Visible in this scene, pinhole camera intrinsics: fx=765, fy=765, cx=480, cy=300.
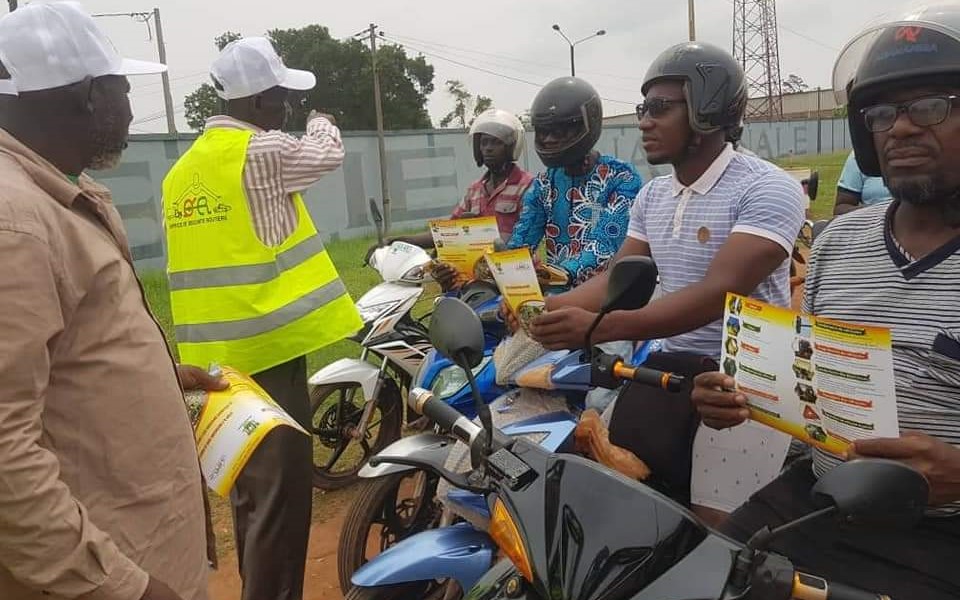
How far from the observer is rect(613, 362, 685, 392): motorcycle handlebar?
69.7 inches

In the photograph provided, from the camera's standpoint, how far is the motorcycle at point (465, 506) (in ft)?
5.74

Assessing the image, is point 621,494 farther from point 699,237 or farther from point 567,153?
point 567,153

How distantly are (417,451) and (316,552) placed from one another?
5.59 ft

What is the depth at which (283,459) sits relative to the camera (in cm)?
280

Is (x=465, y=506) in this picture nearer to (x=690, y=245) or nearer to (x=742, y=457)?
(x=742, y=457)

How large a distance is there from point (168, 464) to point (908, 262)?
1603mm

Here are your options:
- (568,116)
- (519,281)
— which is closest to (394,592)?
(519,281)

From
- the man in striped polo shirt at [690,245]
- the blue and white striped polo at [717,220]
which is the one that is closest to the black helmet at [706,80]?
the man in striped polo shirt at [690,245]

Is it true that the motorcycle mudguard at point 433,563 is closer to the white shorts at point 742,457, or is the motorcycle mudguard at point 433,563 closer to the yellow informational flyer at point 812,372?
the white shorts at point 742,457

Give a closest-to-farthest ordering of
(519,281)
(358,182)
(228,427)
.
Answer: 1. (228,427)
2. (519,281)
3. (358,182)

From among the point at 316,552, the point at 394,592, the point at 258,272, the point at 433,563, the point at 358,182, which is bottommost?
the point at 316,552

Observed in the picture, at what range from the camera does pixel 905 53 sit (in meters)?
1.58

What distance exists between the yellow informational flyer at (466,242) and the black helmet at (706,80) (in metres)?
1.30

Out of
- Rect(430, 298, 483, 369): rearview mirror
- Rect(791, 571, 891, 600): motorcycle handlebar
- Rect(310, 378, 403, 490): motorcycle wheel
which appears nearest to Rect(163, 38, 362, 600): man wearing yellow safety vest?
Rect(310, 378, 403, 490): motorcycle wheel
